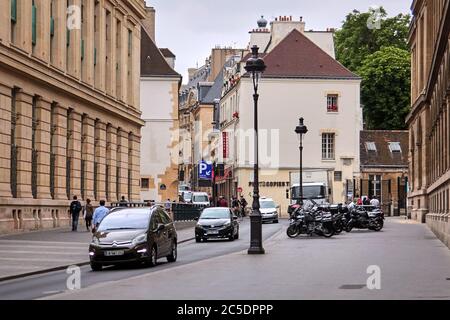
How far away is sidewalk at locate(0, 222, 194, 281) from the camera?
88.5 feet

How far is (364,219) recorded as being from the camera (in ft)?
170

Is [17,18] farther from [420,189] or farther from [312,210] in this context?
[420,189]

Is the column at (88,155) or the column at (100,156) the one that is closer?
the column at (88,155)

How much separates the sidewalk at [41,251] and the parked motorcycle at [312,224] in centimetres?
505

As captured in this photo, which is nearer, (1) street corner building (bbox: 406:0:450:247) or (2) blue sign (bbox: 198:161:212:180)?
(1) street corner building (bbox: 406:0:450:247)

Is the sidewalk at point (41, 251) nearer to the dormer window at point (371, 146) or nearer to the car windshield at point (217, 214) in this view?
the car windshield at point (217, 214)

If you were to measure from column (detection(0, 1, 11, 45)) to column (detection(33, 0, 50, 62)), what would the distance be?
175 inches

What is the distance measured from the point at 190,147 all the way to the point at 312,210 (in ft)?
333

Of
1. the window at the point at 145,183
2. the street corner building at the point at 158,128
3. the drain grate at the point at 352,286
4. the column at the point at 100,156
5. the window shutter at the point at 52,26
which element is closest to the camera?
the drain grate at the point at 352,286

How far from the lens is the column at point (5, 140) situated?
4238 cm

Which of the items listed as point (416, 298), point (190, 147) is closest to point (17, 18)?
point (416, 298)

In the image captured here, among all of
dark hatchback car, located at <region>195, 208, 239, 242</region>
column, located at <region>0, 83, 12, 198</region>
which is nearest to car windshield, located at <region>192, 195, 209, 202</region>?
dark hatchback car, located at <region>195, 208, 239, 242</region>

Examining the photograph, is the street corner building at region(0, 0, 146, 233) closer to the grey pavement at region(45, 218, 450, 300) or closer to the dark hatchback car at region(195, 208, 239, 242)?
the dark hatchback car at region(195, 208, 239, 242)

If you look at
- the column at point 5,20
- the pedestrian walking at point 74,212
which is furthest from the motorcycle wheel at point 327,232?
the column at point 5,20
